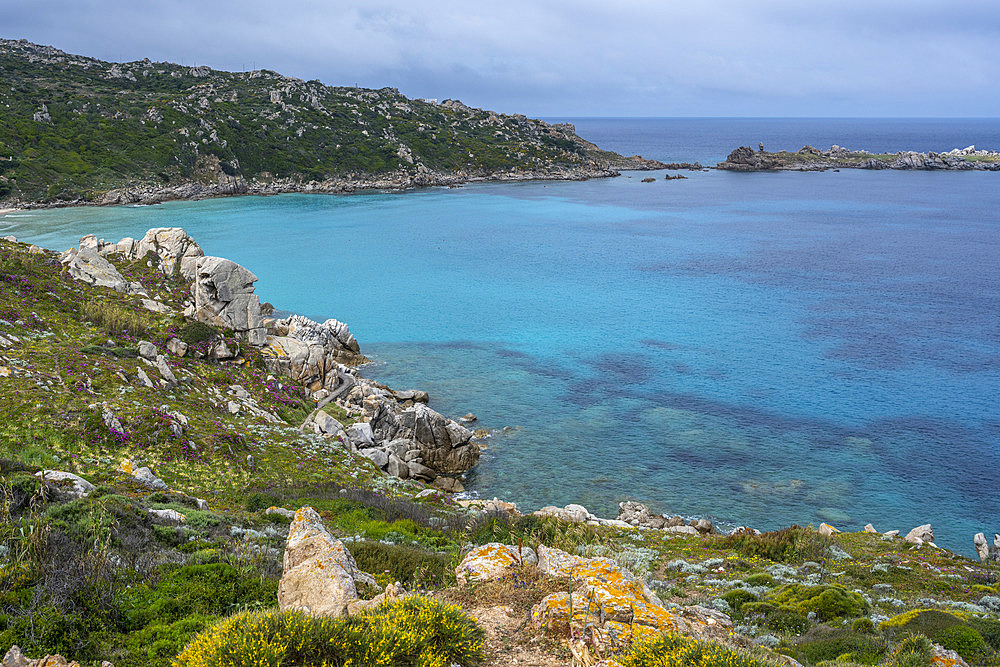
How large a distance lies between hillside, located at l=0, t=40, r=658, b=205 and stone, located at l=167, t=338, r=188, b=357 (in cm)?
8460

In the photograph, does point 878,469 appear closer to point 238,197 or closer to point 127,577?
point 127,577

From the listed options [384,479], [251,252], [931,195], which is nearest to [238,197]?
[251,252]

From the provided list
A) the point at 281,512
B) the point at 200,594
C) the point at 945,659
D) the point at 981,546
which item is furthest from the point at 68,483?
the point at 981,546

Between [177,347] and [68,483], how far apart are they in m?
15.4

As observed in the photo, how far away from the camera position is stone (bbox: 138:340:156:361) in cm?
2731

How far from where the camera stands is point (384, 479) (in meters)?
26.0

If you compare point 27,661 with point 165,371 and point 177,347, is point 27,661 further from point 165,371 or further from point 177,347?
point 177,347

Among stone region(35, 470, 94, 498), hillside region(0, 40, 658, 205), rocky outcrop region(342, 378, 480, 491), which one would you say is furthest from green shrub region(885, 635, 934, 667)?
hillside region(0, 40, 658, 205)

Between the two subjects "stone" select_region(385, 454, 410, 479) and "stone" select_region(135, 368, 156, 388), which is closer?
"stone" select_region(135, 368, 156, 388)

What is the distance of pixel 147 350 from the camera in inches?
1085

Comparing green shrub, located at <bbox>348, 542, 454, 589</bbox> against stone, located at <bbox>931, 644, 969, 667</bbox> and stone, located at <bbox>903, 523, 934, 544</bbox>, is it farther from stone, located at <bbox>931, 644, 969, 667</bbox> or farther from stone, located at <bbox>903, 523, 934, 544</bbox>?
stone, located at <bbox>903, 523, 934, 544</bbox>

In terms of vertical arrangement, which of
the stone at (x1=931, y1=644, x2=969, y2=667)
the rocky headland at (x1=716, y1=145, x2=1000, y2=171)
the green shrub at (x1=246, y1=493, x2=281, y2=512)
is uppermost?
the rocky headland at (x1=716, y1=145, x2=1000, y2=171)

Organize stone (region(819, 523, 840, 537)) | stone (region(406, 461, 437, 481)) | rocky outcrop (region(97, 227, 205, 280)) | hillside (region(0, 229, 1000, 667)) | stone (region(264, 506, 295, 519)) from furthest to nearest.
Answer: rocky outcrop (region(97, 227, 205, 280))
stone (region(406, 461, 437, 481))
stone (region(819, 523, 840, 537))
stone (region(264, 506, 295, 519))
hillside (region(0, 229, 1000, 667))

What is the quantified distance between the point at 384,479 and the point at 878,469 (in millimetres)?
23747
